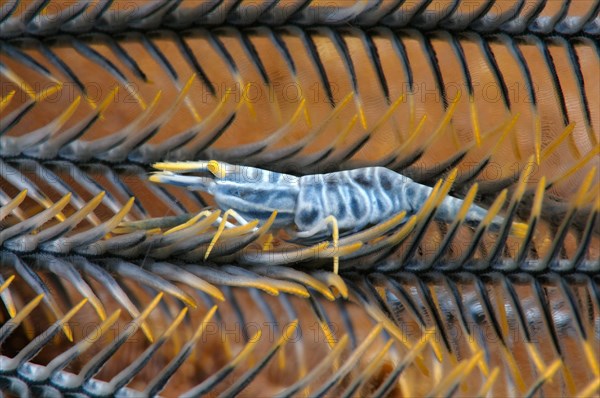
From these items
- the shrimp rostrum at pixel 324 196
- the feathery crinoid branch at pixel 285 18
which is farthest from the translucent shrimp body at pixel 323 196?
the feathery crinoid branch at pixel 285 18

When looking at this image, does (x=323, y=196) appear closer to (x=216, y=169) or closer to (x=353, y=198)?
(x=353, y=198)

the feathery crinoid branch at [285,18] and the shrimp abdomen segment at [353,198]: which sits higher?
the feathery crinoid branch at [285,18]

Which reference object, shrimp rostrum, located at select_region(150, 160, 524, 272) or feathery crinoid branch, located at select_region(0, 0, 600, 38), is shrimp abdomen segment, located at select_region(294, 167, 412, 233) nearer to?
shrimp rostrum, located at select_region(150, 160, 524, 272)

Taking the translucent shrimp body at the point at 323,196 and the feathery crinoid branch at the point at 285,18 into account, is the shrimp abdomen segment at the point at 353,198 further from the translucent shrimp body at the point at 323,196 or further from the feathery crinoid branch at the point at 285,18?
the feathery crinoid branch at the point at 285,18

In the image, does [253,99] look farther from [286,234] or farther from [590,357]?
[590,357]

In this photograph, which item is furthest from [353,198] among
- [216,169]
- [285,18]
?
[285,18]

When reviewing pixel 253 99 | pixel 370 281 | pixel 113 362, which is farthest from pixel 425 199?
pixel 113 362

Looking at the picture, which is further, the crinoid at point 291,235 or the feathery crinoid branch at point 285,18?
the feathery crinoid branch at point 285,18
